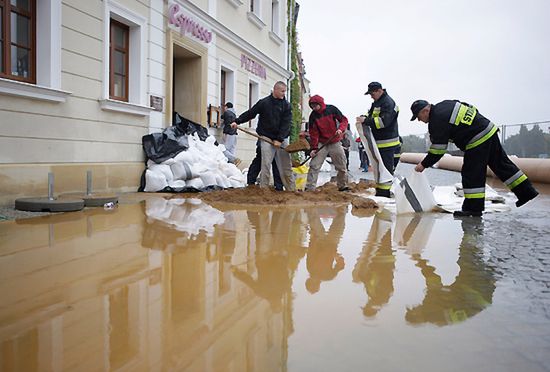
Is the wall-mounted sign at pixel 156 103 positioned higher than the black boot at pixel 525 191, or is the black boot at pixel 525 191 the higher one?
the wall-mounted sign at pixel 156 103

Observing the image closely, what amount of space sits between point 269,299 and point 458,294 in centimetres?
96

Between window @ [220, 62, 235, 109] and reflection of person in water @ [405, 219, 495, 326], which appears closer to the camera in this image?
reflection of person in water @ [405, 219, 495, 326]

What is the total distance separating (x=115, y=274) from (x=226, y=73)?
1058 centimetres

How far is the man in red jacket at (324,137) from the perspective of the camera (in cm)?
804

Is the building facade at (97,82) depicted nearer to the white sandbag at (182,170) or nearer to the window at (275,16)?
the white sandbag at (182,170)

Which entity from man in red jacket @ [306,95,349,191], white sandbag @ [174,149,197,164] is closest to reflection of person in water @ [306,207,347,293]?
man in red jacket @ [306,95,349,191]

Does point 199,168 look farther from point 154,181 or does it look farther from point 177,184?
point 154,181

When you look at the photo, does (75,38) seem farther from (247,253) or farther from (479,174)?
(479,174)

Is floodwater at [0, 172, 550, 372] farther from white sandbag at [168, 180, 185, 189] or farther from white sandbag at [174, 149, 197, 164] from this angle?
white sandbag at [174, 149, 197, 164]

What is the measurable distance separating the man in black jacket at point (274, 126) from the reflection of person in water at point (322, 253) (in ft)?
7.35

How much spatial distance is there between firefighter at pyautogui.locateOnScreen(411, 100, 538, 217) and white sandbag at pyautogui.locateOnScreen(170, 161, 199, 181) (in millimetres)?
4032

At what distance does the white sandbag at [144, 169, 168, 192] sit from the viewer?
25.8ft

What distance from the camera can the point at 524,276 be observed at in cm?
276

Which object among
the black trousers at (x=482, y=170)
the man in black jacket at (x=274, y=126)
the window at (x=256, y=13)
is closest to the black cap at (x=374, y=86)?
the man in black jacket at (x=274, y=126)
